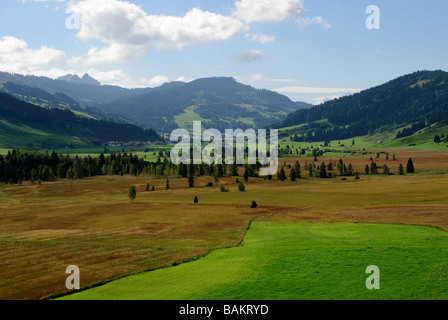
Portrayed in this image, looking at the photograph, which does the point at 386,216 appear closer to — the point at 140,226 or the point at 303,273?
the point at 303,273

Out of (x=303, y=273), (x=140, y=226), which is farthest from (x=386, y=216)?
(x=140, y=226)

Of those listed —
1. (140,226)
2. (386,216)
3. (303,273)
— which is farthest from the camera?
(140,226)

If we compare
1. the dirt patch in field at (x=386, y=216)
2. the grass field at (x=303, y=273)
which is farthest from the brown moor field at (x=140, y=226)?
the grass field at (x=303, y=273)

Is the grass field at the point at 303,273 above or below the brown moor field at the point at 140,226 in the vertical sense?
above

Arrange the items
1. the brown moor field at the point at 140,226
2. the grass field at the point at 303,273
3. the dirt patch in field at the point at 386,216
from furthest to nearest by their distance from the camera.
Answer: the dirt patch in field at the point at 386,216 < the brown moor field at the point at 140,226 < the grass field at the point at 303,273

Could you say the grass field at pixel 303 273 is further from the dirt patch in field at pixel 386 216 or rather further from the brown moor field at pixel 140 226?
the dirt patch in field at pixel 386 216

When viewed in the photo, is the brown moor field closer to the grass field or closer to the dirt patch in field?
the dirt patch in field

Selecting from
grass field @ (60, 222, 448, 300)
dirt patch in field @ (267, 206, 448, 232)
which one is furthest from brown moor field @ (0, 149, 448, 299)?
grass field @ (60, 222, 448, 300)

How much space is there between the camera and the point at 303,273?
32844 millimetres

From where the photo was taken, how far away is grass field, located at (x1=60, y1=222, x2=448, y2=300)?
2830cm

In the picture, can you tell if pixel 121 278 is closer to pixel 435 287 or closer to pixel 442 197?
pixel 435 287

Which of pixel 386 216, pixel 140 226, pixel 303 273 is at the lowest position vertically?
pixel 140 226

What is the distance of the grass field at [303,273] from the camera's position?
2830 centimetres

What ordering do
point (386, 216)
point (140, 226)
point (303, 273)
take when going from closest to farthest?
point (303, 273)
point (386, 216)
point (140, 226)
